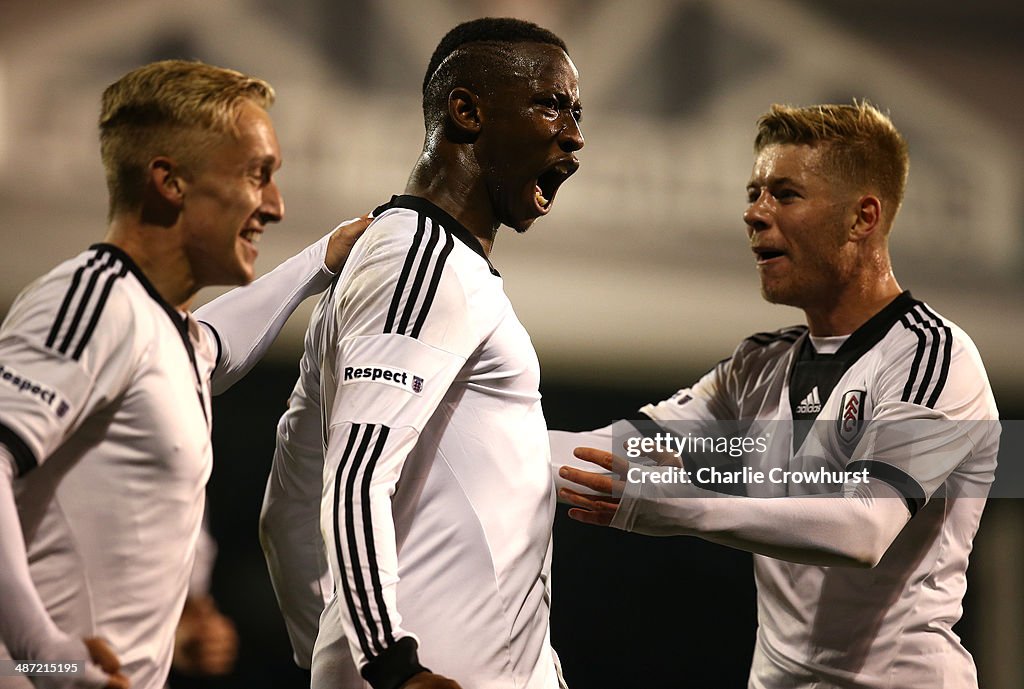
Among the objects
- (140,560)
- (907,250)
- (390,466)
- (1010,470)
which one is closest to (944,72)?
(907,250)

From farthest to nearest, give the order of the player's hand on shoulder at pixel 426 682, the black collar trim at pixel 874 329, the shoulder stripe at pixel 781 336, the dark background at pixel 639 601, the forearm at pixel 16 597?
1. the dark background at pixel 639 601
2. the shoulder stripe at pixel 781 336
3. the black collar trim at pixel 874 329
4. the player's hand on shoulder at pixel 426 682
5. the forearm at pixel 16 597

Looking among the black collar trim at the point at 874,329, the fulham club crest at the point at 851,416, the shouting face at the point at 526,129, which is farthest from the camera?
the black collar trim at the point at 874,329

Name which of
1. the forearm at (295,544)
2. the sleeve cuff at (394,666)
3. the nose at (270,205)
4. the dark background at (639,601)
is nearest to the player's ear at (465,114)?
the nose at (270,205)

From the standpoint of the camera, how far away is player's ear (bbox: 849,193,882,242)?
2414mm

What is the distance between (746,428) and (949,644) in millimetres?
643

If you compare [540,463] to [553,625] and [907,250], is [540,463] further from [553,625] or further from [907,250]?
[907,250]

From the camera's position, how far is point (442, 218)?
1.62 metres

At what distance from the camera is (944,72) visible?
12.3 feet

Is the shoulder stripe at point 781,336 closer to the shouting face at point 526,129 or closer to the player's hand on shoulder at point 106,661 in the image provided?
the shouting face at point 526,129

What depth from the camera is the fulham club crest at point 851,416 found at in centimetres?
217

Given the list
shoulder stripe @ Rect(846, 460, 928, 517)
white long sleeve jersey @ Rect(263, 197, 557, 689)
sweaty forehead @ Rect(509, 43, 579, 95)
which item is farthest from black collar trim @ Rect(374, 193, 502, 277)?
shoulder stripe @ Rect(846, 460, 928, 517)

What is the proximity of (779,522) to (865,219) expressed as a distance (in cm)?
87

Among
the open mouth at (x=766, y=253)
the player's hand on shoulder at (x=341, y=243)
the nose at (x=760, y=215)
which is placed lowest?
the player's hand on shoulder at (x=341, y=243)

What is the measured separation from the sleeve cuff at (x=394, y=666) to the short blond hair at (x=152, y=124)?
0.63 metres
